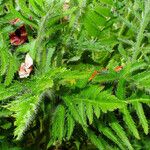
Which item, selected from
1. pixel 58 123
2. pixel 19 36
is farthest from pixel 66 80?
pixel 19 36

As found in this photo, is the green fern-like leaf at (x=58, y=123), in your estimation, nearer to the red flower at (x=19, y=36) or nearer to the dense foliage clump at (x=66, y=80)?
the dense foliage clump at (x=66, y=80)

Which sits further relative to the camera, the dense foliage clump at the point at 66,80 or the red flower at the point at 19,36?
the red flower at the point at 19,36

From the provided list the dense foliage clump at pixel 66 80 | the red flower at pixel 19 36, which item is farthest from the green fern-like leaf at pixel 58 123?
the red flower at pixel 19 36

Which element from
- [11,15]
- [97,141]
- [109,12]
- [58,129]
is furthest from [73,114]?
[109,12]

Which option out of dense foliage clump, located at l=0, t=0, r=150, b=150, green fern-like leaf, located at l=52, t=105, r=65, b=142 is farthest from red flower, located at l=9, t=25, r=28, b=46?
green fern-like leaf, located at l=52, t=105, r=65, b=142

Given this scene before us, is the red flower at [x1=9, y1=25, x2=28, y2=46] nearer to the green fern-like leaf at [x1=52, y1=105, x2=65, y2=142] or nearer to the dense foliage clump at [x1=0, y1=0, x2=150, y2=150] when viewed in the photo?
the dense foliage clump at [x1=0, y1=0, x2=150, y2=150]

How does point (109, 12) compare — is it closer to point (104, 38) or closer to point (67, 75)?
point (104, 38)

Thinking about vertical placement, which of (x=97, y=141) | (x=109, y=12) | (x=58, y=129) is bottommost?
(x=97, y=141)
